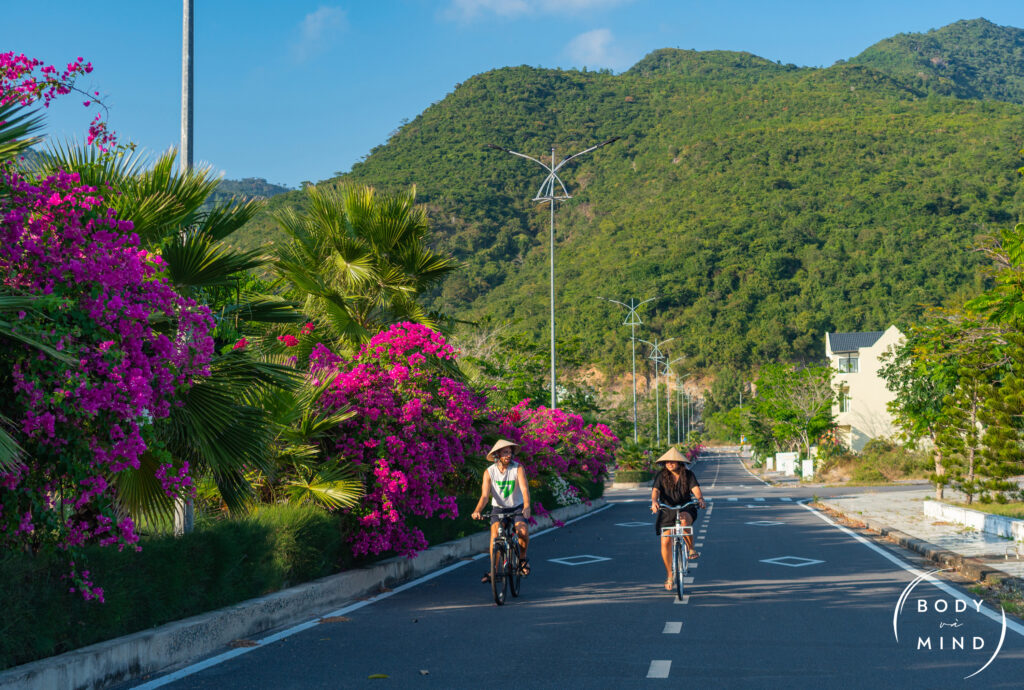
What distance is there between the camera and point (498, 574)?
39.3 feet

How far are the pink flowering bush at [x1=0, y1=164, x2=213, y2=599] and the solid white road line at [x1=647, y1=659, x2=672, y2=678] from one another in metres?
4.04

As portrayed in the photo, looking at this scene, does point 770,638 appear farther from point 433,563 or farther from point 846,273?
point 846,273

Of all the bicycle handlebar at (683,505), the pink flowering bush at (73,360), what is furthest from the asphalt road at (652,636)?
the pink flowering bush at (73,360)

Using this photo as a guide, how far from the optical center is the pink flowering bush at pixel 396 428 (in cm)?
1331

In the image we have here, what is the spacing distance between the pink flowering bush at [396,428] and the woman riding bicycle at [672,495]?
10.1 feet

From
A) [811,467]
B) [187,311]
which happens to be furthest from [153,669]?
[811,467]

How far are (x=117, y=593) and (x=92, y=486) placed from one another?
1.17 m

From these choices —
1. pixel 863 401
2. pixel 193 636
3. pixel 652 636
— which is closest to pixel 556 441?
pixel 652 636

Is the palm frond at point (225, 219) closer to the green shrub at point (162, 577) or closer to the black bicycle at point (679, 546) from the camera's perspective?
the green shrub at point (162, 577)

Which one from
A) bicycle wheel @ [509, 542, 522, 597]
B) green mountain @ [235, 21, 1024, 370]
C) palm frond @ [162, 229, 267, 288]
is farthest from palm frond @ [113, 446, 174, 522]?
green mountain @ [235, 21, 1024, 370]

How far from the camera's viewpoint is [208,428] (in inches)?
359

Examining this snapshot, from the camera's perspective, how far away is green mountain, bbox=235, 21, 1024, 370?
117125 mm

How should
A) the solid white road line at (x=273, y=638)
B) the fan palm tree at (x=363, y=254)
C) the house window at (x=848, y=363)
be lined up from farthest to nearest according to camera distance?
the house window at (x=848, y=363), the fan palm tree at (x=363, y=254), the solid white road line at (x=273, y=638)

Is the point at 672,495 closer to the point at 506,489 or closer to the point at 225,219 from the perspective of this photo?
the point at 506,489
